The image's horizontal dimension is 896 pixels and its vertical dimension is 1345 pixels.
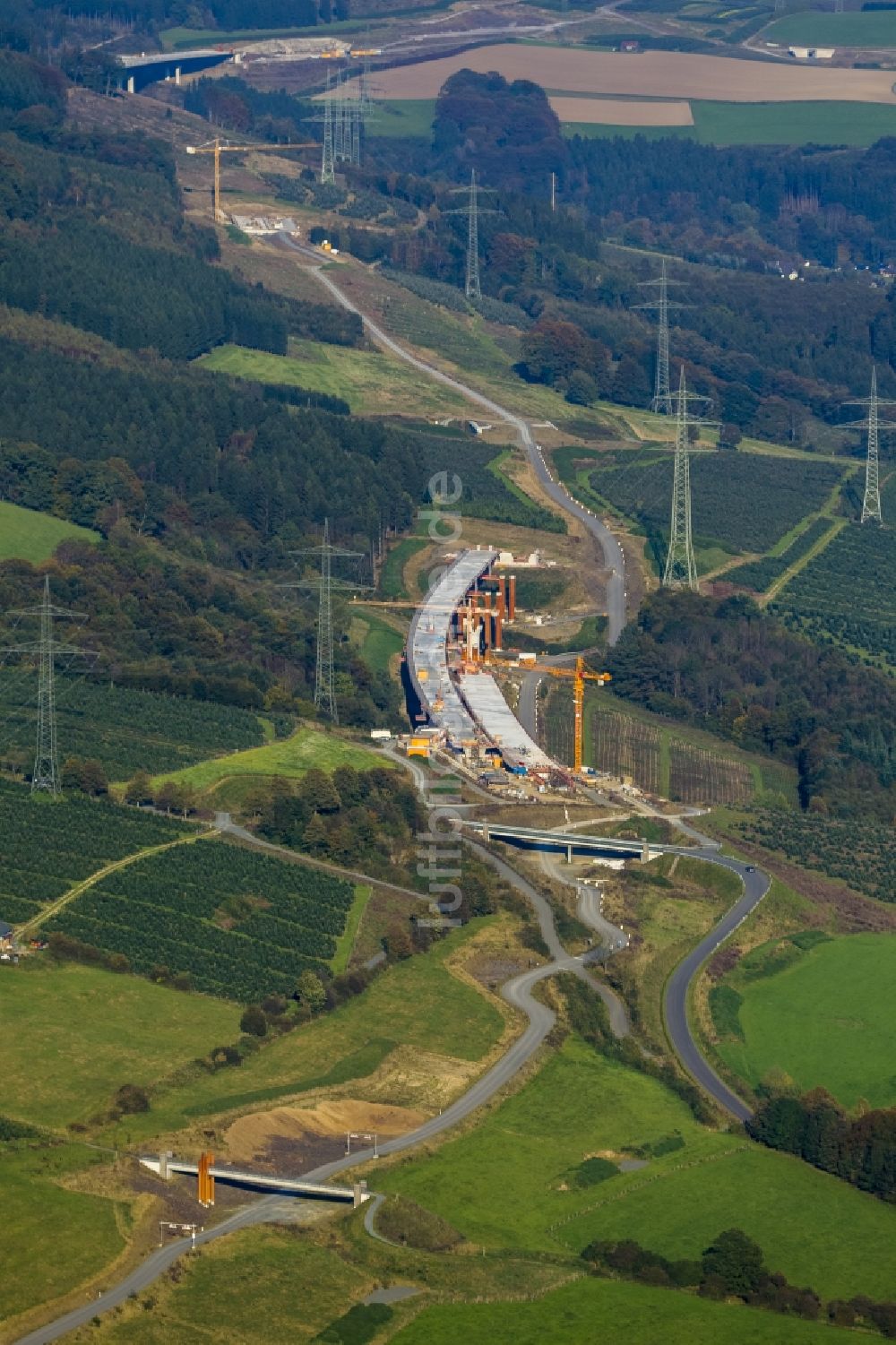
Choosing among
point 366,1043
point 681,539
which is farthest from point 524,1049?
point 681,539

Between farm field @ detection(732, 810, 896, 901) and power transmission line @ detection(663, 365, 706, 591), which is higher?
power transmission line @ detection(663, 365, 706, 591)

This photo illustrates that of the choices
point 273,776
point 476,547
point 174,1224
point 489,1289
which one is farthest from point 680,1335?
point 476,547

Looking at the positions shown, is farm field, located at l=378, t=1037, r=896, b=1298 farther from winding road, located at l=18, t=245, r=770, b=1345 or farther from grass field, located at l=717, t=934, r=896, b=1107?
grass field, located at l=717, t=934, r=896, b=1107

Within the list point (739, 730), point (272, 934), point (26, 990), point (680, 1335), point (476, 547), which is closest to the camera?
point (680, 1335)

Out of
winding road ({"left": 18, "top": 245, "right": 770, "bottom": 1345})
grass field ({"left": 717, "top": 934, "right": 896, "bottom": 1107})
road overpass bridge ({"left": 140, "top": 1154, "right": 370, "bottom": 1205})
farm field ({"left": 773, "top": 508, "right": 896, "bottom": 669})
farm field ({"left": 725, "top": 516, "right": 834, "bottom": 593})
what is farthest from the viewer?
farm field ({"left": 725, "top": 516, "right": 834, "bottom": 593})

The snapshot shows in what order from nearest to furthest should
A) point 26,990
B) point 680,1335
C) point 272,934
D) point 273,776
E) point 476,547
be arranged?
point 680,1335
point 26,990
point 272,934
point 273,776
point 476,547

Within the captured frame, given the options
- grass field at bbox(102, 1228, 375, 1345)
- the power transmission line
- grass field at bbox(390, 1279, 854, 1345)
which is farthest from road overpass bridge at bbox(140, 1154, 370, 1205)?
the power transmission line

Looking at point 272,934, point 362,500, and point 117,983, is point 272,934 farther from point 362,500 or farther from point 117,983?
point 362,500
